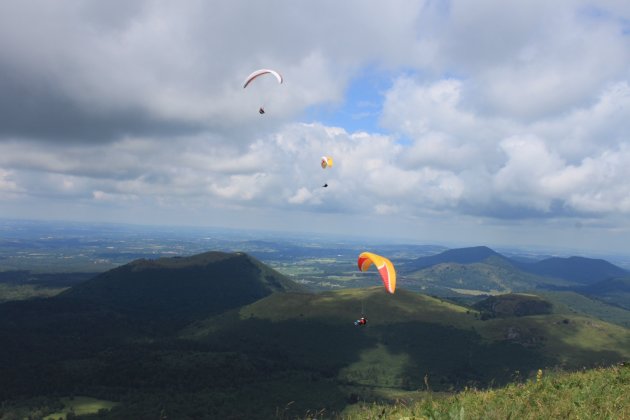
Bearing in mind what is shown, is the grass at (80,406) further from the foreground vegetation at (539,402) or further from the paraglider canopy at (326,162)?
the foreground vegetation at (539,402)

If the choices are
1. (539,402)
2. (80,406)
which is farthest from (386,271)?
(80,406)

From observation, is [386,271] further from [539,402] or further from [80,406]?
[80,406]

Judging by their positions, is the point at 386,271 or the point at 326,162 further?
the point at 326,162

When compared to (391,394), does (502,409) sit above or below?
above

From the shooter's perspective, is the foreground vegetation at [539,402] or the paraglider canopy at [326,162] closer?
the foreground vegetation at [539,402]

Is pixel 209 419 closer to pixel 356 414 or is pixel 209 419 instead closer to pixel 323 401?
pixel 323 401

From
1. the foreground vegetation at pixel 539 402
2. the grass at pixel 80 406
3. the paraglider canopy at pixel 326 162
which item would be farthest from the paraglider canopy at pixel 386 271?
the grass at pixel 80 406

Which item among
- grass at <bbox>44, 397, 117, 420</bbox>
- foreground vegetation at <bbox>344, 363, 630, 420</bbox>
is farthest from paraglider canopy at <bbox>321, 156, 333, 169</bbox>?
grass at <bbox>44, 397, 117, 420</bbox>

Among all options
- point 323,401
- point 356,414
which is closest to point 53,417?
point 323,401
